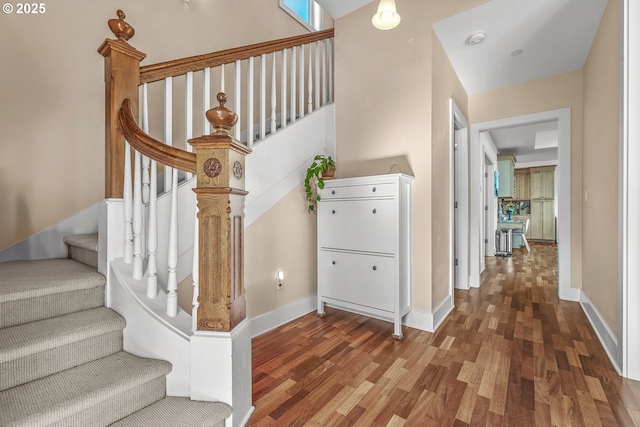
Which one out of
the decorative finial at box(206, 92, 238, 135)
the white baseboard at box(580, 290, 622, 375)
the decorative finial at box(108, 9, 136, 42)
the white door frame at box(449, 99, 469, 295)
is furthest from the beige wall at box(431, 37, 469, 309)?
the decorative finial at box(108, 9, 136, 42)

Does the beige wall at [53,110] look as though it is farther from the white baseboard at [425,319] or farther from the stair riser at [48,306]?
the white baseboard at [425,319]

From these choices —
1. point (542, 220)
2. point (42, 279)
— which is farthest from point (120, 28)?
point (542, 220)

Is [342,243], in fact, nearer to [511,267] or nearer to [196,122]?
→ [196,122]

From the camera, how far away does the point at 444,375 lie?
63.6 inches

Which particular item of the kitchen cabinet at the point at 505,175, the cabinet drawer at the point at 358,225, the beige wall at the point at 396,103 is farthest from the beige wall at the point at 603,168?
the kitchen cabinet at the point at 505,175

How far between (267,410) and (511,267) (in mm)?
4865

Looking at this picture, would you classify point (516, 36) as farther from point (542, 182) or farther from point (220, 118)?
point (542, 182)

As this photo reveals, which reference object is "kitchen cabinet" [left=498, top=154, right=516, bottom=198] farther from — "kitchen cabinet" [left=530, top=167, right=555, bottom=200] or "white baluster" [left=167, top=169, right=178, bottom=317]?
"white baluster" [left=167, top=169, right=178, bottom=317]

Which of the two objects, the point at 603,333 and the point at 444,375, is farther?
the point at 603,333

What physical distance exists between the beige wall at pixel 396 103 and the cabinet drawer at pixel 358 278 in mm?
329

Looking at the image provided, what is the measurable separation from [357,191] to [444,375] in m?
1.34

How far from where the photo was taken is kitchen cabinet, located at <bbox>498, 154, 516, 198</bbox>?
7020 mm

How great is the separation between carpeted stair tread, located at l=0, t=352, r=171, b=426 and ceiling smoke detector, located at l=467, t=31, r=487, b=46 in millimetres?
3161

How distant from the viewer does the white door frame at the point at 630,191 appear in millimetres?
1574
